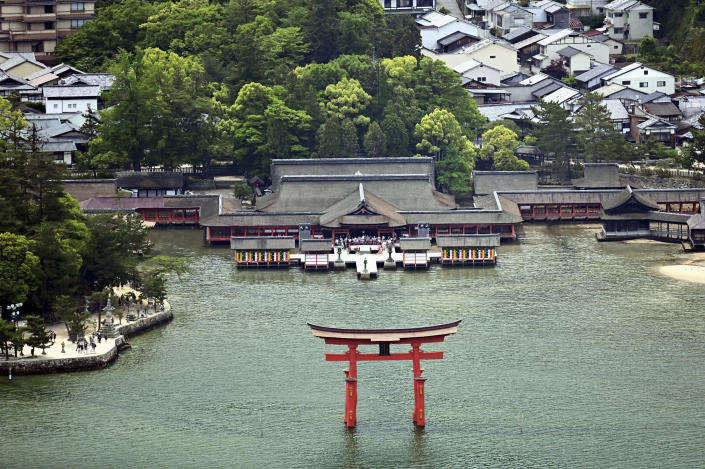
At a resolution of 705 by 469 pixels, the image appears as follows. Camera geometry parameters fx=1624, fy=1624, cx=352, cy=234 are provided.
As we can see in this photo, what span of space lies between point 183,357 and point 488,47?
64.8m

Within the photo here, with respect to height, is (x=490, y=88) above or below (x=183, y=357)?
above

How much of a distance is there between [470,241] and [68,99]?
124ft

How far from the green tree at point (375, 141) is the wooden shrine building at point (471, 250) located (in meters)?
18.9

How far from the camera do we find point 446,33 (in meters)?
126

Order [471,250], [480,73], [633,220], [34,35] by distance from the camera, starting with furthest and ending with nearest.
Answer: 1. [34,35]
2. [480,73]
3. [633,220]
4. [471,250]

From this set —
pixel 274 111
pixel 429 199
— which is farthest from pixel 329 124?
pixel 429 199

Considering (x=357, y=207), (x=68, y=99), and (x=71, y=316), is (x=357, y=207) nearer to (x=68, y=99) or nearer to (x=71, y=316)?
(x=71, y=316)

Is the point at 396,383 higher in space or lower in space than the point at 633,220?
lower

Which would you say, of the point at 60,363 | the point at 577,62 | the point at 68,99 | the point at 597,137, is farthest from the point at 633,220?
the point at 68,99

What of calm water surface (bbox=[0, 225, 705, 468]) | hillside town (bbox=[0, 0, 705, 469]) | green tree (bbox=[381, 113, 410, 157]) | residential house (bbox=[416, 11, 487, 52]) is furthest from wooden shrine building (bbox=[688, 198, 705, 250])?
residential house (bbox=[416, 11, 487, 52])

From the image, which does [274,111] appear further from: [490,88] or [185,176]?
[490,88]

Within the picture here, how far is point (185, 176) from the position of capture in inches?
3701

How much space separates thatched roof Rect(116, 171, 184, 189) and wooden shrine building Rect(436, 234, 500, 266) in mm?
19254

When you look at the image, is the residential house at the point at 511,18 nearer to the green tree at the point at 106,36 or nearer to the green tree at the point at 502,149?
the green tree at the point at 106,36
